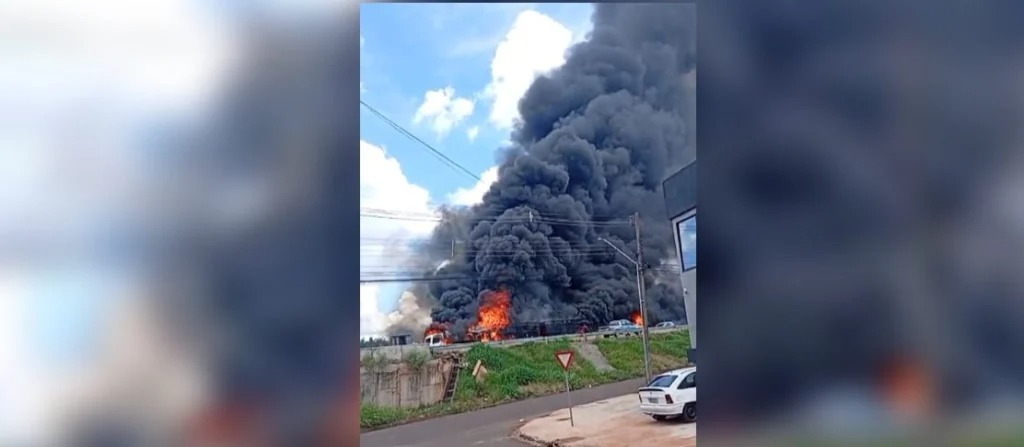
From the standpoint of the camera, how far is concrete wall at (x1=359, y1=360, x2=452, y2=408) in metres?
1.76

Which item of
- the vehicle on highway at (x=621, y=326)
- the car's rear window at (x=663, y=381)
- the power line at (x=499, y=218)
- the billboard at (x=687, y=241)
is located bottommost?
the car's rear window at (x=663, y=381)

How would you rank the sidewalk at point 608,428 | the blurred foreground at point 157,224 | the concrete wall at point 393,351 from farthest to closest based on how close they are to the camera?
the sidewalk at point 608,428
the concrete wall at point 393,351
the blurred foreground at point 157,224

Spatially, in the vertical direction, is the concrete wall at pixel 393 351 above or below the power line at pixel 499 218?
below

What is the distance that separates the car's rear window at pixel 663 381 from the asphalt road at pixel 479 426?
99mm

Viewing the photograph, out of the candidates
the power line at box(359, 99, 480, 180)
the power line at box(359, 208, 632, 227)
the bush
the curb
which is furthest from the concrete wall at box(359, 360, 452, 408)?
the power line at box(359, 99, 480, 180)

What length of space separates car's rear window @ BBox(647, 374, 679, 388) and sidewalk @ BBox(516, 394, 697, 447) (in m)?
0.08

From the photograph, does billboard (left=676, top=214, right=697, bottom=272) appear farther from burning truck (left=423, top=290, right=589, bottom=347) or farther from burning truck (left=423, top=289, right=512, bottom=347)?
burning truck (left=423, top=289, right=512, bottom=347)

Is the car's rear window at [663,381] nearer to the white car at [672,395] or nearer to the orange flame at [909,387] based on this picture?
the white car at [672,395]

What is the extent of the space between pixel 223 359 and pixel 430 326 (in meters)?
0.60

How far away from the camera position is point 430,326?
1.80 meters

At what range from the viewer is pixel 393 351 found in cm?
177

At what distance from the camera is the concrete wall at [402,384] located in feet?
5.77

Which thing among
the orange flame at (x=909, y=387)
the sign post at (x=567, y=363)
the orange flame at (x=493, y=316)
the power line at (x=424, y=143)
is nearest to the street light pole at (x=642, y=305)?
the sign post at (x=567, y=363)

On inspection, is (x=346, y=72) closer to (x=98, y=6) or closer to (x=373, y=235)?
(x=373, y=235)
